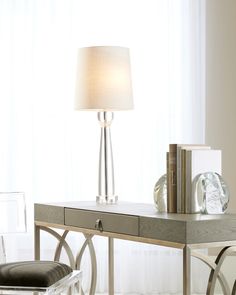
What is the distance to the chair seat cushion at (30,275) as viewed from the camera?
116 inches

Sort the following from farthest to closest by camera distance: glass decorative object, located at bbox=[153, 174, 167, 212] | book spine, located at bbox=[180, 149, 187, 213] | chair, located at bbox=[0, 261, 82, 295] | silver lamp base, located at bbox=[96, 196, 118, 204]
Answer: silver lamp base, located at bbox=[96, 196, 118, 204] → glass decorative object, located at bbox=[153, 174, 167, 212] → book spine, located at bbox=[180, 149, 187, 213] → chair, located at bbox=[0, 261, 82, 295]

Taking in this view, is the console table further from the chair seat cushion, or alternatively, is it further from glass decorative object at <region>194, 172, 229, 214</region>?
the chair seat cushion

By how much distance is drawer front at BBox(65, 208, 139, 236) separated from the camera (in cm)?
306

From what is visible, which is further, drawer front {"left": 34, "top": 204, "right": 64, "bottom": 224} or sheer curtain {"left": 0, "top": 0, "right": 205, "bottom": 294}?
sheer curtain {"left": 0, "top": 0, "right": 205, "bottom": 294}

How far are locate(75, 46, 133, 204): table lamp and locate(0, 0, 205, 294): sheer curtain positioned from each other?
103 centimetres

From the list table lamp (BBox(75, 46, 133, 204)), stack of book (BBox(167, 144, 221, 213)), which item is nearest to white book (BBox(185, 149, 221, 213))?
stack of book (BBox(167, 144, 221, 213))

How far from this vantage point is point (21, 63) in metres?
4.77

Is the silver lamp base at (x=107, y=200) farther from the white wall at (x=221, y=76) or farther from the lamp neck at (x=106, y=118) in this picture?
the white wall at (x=221, y=76)

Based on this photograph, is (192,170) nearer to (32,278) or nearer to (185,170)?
(185,170)

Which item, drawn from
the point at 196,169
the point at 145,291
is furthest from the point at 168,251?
the point at 196,169

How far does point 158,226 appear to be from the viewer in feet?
9.48

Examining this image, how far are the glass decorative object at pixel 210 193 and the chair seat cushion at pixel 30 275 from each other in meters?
0.66

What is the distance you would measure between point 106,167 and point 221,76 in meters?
1.47

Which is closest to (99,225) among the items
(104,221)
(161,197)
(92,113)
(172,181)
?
(104,221)
